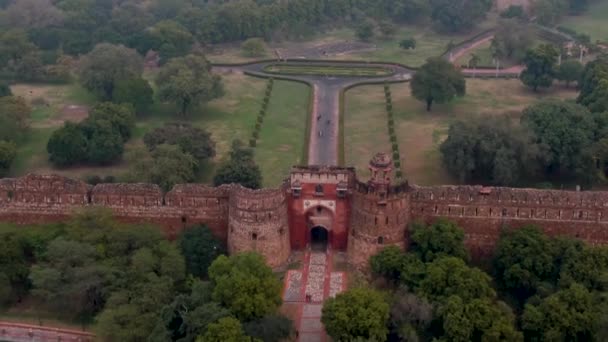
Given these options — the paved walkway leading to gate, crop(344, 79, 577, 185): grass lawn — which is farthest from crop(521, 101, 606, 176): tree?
the paved walkway leading to gate

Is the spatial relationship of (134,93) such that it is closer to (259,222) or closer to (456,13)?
(259,222)

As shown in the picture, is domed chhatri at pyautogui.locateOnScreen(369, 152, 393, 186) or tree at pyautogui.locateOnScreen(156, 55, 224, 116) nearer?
domed chhatri at pyautogui.locateOnScreen(369, 152, 393, 186)

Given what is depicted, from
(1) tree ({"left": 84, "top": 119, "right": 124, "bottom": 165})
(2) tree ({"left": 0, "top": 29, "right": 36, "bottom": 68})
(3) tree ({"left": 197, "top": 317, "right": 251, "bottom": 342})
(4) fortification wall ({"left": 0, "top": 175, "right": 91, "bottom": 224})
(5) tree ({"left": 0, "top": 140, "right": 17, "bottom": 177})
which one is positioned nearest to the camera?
(3) tree ({"left": 197, "top": 317, "right": 251, "bottom": 342})

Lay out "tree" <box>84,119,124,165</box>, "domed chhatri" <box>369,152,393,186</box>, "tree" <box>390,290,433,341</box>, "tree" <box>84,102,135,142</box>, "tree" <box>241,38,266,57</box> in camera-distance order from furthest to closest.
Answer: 1. "tree" <box>241,38,266,57</box>
2. "tree" <box>84,102,135,142</box>
3. "tree" <box>84,119,124,165</box>
4. "domed chhatri" <box>369,152,393,186</box>
5. "tree" <box>390,290,433,341</box>

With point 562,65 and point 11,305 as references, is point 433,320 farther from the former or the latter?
point 562,65

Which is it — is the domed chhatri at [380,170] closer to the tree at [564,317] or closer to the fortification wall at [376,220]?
the fortification wall at [376,220]

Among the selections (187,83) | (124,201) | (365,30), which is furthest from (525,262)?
(365,30)

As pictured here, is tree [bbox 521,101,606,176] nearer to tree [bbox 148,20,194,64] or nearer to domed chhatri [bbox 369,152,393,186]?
domed chhatri [bbox 369,152,393,186]
